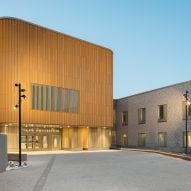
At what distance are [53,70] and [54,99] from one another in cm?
400

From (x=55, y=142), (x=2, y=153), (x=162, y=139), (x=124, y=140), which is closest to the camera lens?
(x=2, y=153)

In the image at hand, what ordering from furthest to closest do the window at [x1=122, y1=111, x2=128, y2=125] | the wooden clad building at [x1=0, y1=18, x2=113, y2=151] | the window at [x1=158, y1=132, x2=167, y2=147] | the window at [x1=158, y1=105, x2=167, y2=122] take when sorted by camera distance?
the window at [x1=122, y1=111, x2=128, y2=125], the window at [x1=158, y1=132, x2=167, y2=147], the window at [x1=158, y1=105, x2=167, y2=122], the wooden clad building at [x1=0, y1=18, x2=113, y2=151]

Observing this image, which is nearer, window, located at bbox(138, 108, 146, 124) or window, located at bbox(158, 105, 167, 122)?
window, located at bbox(158, 105, 167, 122)

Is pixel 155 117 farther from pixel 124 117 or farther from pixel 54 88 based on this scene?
pixel 54 88

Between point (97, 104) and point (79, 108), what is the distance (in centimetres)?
399

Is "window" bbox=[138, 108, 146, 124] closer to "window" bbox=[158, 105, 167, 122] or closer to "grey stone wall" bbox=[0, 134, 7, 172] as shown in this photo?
"window" bbox=[158, 105, 167, 122]

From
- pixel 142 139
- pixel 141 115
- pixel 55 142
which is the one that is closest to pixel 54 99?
pixel 55 142

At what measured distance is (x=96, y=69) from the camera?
63.8 metres

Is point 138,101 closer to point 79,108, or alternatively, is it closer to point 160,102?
point 160,102

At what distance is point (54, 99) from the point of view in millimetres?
57312

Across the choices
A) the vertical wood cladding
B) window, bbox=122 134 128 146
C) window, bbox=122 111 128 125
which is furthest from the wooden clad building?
window, bbox=122 134 128 146

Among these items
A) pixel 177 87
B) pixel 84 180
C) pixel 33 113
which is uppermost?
pixel 177 87

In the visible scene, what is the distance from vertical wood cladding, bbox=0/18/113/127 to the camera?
5209cm

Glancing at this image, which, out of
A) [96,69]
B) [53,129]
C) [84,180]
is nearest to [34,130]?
[53,129]
